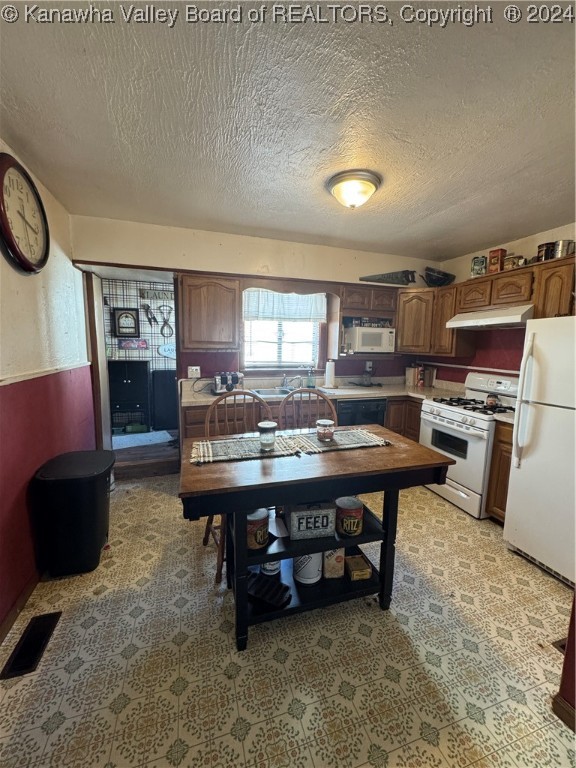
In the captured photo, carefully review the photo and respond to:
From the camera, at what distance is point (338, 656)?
1.46m

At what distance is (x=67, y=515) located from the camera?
186 centimetres

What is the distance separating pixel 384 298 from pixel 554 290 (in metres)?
1.68

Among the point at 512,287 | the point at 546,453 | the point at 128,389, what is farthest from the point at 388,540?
the point at 128,389

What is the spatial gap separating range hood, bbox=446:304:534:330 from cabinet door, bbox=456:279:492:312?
3.0 inches

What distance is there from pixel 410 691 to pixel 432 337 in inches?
125

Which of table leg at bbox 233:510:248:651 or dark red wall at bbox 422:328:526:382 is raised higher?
dark red wall at bbox 422:328:526:382

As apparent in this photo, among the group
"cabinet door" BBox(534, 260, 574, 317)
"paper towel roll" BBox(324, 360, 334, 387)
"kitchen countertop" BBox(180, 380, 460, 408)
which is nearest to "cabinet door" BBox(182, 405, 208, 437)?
"kitchen countertop" BBox(180, 380, 460, 408)

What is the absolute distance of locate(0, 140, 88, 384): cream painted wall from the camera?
1.64 m

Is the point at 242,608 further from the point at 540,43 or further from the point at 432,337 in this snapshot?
the point at 432,337

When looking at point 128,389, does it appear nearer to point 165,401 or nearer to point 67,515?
point 165,401

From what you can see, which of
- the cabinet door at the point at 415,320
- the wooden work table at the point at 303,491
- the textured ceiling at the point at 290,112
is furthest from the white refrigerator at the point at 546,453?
the cabinet door at the point at 415,320

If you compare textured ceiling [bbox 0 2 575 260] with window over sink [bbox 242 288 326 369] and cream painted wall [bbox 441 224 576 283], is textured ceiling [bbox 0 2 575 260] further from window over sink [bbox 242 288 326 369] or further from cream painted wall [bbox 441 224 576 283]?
window over sink [bbox 242 288 326 369]

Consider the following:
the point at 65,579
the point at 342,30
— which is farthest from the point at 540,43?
the point at 65,579

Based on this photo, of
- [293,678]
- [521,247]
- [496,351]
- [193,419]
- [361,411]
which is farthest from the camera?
[361,411]
